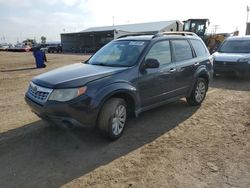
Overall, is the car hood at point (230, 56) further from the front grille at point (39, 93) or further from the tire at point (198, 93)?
the front grille at point (39, 93)

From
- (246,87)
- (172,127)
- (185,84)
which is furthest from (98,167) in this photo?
(246,87)

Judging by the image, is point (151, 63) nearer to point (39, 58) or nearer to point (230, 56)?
Answer: point (230, 56)

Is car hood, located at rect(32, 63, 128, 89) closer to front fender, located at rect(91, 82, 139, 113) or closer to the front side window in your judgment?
front fender, located at rect(91, 82, 139, 113)

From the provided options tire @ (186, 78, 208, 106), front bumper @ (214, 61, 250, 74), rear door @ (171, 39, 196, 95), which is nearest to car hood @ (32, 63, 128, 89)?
rear door @ (171, 39, 196, 95)

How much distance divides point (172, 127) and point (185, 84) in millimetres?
1297

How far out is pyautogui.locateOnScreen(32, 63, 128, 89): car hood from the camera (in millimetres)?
4117

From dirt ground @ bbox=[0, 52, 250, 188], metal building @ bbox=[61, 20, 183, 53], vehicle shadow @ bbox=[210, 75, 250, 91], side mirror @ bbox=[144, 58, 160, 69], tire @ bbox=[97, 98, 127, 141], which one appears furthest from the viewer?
metal building @ bbox=[61, 20, 183, 53]

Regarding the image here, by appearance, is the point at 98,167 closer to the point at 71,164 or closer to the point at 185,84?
the point at 71,164

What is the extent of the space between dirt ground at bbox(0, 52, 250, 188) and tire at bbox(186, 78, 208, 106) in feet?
1.28

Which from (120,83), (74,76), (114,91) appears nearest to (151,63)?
(120,83)

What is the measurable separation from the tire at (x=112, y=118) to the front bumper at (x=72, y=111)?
21 centimetres

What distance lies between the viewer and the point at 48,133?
16.5ft

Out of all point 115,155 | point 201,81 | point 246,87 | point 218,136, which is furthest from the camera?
point 246,87

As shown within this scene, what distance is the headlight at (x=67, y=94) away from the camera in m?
4.03
